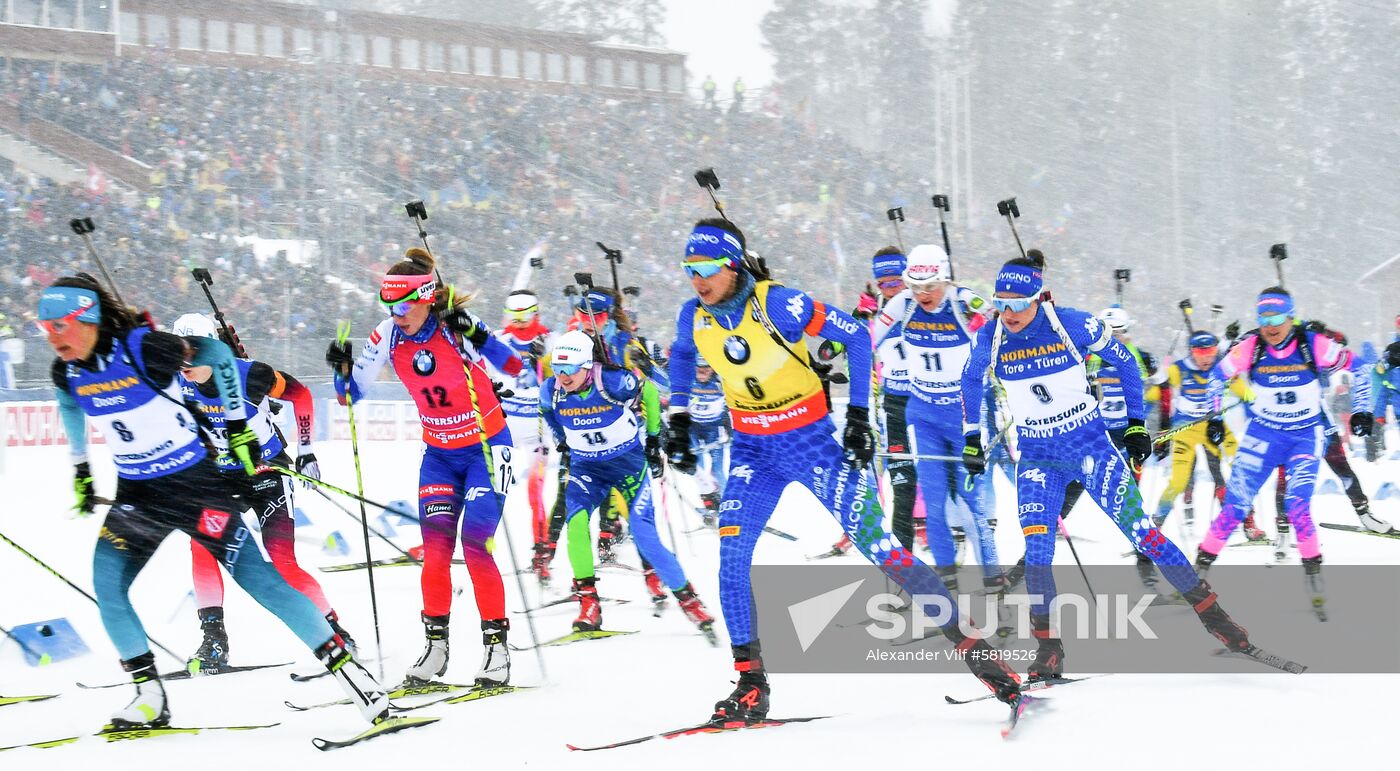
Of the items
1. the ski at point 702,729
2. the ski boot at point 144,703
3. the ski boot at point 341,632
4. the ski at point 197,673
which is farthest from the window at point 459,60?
the ski at point 702,729

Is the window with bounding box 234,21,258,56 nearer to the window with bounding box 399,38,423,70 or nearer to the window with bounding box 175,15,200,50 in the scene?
the window with bounding box 175,15,200,50

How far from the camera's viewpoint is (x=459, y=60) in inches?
1508

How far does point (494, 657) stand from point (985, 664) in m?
2.63

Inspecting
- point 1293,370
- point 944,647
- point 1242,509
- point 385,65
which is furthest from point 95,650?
point 385,65

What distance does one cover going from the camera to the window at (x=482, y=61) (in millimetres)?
38562

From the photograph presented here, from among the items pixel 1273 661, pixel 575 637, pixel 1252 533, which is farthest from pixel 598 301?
pixel 1252 533

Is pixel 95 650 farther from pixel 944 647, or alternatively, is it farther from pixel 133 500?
pixel 944 647

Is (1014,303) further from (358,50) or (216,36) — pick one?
(358,50)

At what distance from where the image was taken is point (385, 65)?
3719cm

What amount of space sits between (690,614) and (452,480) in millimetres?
2026

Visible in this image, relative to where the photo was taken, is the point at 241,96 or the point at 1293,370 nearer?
the point at 1293,370

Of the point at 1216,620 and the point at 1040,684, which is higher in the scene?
the point at 1216,620

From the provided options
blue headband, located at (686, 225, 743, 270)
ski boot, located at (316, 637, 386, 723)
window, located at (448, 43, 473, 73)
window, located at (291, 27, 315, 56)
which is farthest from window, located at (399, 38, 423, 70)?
ski boot, located at (316, 637, 386, 723)

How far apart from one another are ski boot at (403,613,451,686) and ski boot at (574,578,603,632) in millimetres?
1684
